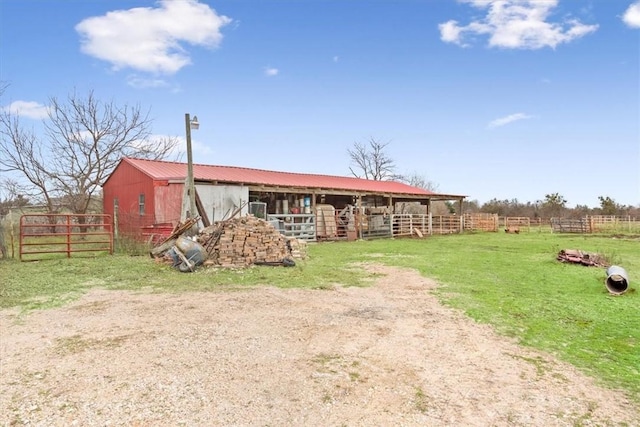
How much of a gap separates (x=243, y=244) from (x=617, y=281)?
8279mm

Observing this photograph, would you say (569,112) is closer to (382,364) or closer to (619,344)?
(619,344)

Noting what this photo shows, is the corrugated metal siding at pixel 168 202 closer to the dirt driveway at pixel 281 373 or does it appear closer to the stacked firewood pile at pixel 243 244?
the stacked firewood pile at pixel 243 244

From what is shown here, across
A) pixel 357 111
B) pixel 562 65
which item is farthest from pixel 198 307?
pixel 357 111

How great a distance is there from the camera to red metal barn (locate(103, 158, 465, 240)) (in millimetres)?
15781

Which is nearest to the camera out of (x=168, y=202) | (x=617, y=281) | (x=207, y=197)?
(x=617, y=281)

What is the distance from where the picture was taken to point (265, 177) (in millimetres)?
22547

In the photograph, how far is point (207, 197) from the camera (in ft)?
52.8

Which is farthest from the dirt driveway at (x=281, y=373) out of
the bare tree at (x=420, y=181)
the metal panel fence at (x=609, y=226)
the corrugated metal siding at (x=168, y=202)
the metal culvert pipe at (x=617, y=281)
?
the bare tree at (x=420, y=181)

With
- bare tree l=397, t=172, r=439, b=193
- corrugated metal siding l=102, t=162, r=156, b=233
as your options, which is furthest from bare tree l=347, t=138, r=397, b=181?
corrugated metal siding l=102, t=162, r=156, b=233

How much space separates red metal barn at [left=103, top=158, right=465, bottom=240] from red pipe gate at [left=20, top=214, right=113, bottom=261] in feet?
3.76

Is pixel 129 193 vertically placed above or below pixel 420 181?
below

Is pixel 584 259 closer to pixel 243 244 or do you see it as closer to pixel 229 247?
pixel 243 244

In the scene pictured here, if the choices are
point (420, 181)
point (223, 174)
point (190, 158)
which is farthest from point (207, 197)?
point (420, 181)

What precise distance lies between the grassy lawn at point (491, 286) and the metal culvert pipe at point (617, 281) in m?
0.12
